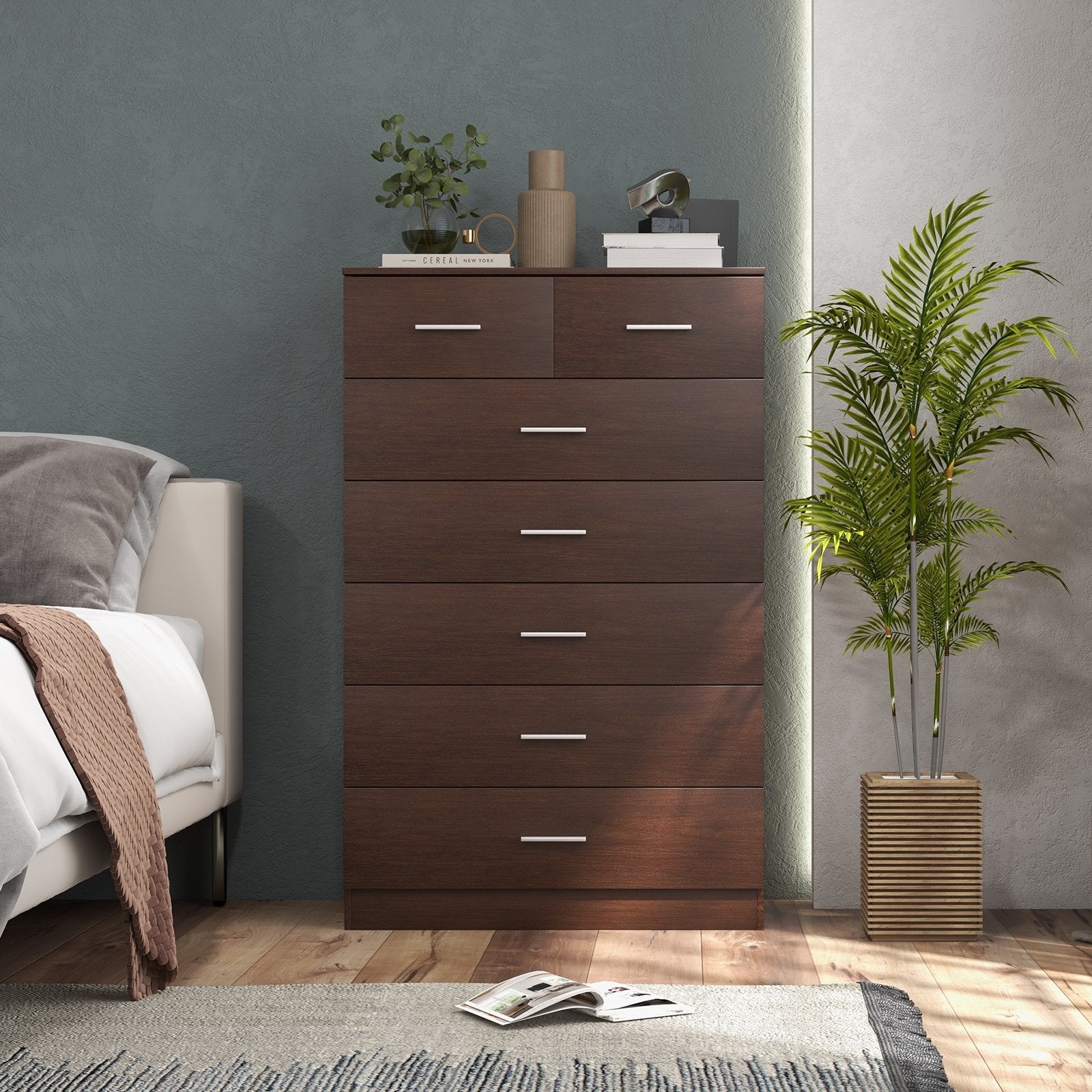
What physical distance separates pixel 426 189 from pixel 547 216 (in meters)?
0.27

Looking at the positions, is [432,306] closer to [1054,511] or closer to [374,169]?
[374,169]

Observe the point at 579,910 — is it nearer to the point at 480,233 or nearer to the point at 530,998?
the point at 530,998

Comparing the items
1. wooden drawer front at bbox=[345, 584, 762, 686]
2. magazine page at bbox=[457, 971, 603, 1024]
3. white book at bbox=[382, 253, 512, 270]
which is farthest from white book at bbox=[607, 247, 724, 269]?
magazine page at bbox=[457, 971, 603, 1024]

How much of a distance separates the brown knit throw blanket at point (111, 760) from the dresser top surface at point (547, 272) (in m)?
0.94

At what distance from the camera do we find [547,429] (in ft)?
8.13

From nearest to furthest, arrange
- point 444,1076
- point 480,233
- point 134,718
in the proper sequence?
1. point 444,1076
2. point 134,718
3. point 480,233

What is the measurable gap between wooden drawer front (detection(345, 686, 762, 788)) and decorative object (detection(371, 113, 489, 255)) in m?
0.97

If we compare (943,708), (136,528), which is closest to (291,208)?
(136,528)

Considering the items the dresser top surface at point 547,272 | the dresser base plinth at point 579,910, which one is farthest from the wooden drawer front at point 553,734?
the dresser top surface at point 547,272

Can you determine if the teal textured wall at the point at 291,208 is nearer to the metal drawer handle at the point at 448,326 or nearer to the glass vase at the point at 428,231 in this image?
the glass vase at the point at 428,231

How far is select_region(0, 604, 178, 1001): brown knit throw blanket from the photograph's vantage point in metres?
1.80

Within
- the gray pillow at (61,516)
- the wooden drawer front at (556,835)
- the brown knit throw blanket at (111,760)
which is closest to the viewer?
the brown knit throw blanket at (111,760)

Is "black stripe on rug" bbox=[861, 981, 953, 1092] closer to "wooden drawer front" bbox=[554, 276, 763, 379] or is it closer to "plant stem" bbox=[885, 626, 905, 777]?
"plant stem" bbox=[885, 626, 905, 777]

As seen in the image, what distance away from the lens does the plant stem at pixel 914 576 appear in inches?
95.3
